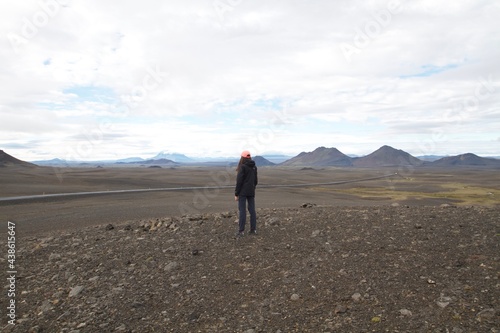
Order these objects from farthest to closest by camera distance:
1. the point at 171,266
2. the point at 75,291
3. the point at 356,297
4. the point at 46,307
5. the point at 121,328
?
the point at 171,266 < the point at 75,291 < the point at 46,307 < the point at 356,297 < the point at 121,328

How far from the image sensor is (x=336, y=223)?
1154 cm

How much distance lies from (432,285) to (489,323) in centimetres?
139

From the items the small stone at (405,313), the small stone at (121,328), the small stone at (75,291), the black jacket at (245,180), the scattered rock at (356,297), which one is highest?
the black jacket at (245,180)

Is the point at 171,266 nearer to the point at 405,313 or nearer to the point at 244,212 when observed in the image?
the point at 244,212

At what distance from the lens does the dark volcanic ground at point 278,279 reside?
630 cm

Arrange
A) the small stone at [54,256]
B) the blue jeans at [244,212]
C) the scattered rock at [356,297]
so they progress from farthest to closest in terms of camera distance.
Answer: the blue jeans at [244,212] → the small stone at [54,256] → the scattered rock at [356,297]

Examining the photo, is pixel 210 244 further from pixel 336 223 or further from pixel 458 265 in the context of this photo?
pixel 458 265

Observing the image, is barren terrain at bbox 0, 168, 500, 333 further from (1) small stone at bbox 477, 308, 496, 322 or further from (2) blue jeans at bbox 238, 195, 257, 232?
(2) blue jeans at bbox 238, 195, 257, 232

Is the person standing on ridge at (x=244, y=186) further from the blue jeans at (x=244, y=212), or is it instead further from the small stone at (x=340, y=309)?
the small stone at (x=340, y=309)

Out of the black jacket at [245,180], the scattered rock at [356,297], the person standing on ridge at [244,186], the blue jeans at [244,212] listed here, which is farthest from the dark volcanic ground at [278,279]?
the black jacket at [245,180]

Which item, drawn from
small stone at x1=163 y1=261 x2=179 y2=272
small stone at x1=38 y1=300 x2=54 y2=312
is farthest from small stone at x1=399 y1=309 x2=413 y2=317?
small stone at x1=38 y1=300 x2=54 y2=312

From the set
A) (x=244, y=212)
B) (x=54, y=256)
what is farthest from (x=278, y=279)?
(x=54, y=256)

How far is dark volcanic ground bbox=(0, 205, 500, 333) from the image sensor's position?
6.30m

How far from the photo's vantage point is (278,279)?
26.0ft
